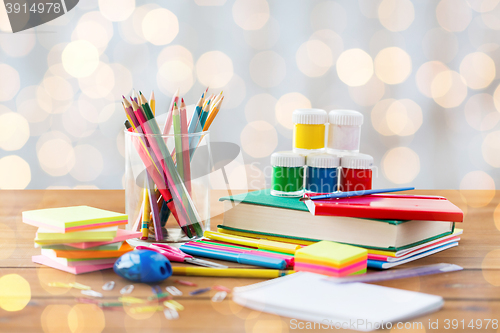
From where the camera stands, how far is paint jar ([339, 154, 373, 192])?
626mm

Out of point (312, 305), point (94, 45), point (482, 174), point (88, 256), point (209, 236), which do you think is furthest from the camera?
point (482, 174)

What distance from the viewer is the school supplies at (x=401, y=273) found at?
17.4 inches

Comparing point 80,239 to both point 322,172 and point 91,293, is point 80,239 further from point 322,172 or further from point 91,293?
point 322,172

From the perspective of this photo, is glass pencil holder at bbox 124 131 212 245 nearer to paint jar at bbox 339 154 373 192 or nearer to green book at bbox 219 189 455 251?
green book at bbox 219 189 455 251

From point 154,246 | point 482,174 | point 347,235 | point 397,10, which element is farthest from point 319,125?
point 482,174

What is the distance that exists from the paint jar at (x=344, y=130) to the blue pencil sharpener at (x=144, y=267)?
1.01 feet

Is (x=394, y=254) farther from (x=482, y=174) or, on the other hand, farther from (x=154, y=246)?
(x=482, y=174)

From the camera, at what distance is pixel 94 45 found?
1330 millimetres

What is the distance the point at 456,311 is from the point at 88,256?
35 centimetres

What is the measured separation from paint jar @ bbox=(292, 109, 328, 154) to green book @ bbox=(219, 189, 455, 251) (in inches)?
3.1

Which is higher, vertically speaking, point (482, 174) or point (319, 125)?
point (319, 125)

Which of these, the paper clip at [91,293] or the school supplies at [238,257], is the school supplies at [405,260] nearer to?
the school supplies at [238,257]

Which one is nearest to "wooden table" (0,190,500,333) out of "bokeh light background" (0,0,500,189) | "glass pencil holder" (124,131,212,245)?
"glass pencil holder" (124,131,212,245)

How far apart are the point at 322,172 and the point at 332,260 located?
0.20 m
